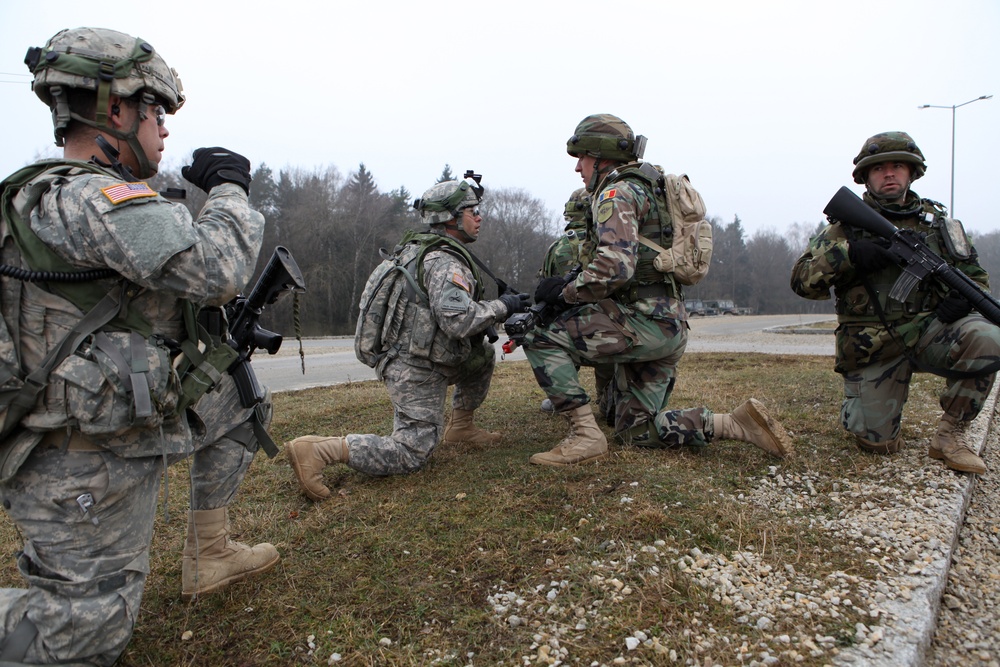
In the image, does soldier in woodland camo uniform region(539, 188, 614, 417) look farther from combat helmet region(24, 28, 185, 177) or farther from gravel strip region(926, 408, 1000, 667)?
combat helmet region(24, 28, 185, 177)

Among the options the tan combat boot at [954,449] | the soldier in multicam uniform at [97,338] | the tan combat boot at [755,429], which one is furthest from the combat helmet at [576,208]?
the soldier in multicam uniform at [97,338]

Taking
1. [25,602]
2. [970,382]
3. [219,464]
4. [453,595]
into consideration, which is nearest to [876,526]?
[970,382]

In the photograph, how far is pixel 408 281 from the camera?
440cm

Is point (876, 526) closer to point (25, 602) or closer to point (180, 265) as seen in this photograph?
point (180, 265)

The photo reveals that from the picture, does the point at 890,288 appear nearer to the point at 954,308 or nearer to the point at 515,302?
the point at 954,308

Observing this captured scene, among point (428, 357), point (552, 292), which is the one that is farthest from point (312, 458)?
point (552, 292)

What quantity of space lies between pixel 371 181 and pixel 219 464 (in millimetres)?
49817

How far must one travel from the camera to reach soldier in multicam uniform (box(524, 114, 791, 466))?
14.2ft

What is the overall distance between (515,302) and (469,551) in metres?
1.83

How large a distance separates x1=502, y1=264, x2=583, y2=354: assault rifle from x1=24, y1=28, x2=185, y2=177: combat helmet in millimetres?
2472

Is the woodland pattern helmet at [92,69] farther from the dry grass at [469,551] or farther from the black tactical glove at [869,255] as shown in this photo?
the black tactical glove at [869,255]

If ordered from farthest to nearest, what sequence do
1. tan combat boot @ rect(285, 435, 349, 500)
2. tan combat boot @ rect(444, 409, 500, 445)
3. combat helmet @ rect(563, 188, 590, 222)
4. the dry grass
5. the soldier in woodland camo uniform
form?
combat helmet @ rect(563, 188, 590, 222)
the soldier in woodland camo uniform
tan combat boot @ rect(444, 409, 500, 445)
tan combat boot @ rect(285, 435, 349, 500)
the dry grass

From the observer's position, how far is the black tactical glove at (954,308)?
14.2 feet

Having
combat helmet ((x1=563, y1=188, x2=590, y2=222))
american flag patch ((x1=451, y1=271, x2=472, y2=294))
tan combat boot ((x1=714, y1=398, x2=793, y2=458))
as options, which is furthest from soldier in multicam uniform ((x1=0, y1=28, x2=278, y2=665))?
combat helmet ((x1=563, y1=188, x2=590, y2=222))
